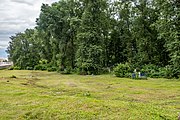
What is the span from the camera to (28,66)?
53.1 metres

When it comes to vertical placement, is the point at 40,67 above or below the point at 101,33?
below

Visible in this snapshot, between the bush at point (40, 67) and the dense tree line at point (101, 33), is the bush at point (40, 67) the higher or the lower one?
the lower one

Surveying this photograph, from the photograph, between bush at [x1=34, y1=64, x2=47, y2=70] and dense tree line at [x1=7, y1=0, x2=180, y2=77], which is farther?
bush at [x1=34, y1=64, x2=47, y2=70]

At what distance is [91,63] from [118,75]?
5.82 m

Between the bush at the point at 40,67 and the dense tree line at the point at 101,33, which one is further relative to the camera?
the bush at the point at 40,67

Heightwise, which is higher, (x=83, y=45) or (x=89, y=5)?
(x=89, y=5)

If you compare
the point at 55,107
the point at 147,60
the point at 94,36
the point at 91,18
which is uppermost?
the point at 91,18

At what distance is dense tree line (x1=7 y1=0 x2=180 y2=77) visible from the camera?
3588 centimetres

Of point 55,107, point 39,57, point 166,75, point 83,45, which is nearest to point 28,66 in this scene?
point 39,57

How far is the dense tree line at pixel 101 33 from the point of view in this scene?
118 feet

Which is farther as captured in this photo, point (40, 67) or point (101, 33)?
point (40, 67)

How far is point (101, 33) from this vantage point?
39656 millimetres

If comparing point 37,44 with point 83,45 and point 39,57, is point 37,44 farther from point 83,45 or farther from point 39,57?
point 83,45

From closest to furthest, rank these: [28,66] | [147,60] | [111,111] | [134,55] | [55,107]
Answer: [111,111]
[55,107]
[147,60]
[134,55]
[28,66]
